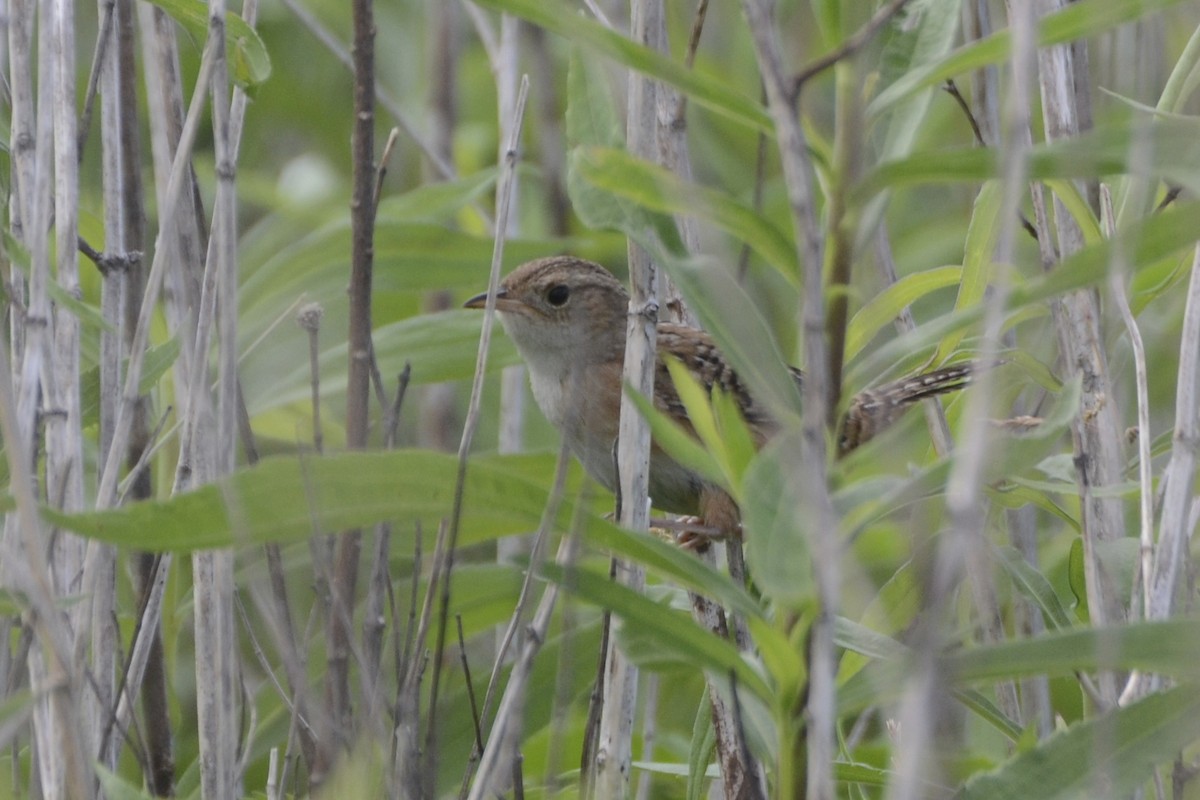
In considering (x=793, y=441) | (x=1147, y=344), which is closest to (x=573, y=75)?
(x=793, y=441)

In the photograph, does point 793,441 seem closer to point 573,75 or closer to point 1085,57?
point 573,75

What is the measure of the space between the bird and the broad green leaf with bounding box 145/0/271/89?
981 millimetres

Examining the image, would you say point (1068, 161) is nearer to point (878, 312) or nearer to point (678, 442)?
point (878, 312)

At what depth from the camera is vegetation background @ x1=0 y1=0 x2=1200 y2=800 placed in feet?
4.53

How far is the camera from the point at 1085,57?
267cm

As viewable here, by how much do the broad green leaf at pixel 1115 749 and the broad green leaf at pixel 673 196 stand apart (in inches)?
24.4

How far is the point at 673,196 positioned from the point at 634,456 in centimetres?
84

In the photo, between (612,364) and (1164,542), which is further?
(612,364)

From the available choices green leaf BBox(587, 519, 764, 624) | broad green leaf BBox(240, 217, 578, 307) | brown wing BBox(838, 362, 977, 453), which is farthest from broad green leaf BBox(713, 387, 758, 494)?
→ broad green leaf BBox(240, 217, 578, 307)

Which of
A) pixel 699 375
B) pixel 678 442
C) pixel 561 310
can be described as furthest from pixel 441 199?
pixel 678 442

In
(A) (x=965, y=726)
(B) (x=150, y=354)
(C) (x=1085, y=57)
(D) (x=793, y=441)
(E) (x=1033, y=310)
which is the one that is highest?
(C) (x=1085, y=57)

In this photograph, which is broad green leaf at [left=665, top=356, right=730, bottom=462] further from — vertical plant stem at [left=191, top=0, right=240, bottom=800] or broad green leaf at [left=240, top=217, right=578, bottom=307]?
broad green leaf at [left=240, top=217, right=578, bottom=307]

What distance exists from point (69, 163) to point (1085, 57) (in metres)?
1.94

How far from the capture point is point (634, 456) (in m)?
2.17
